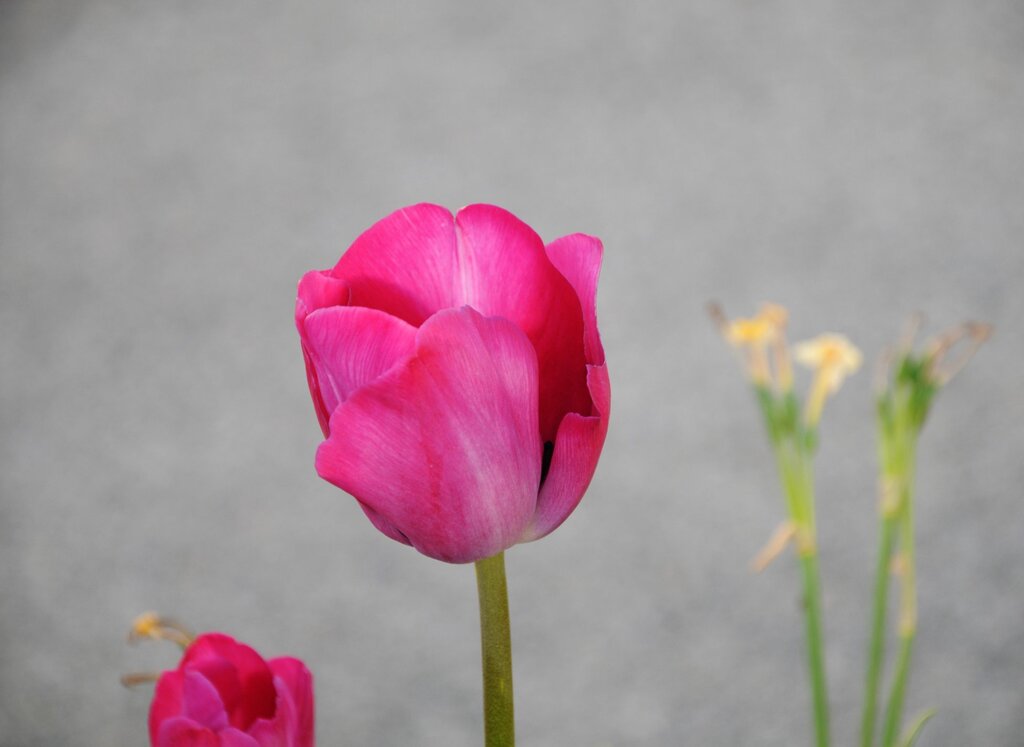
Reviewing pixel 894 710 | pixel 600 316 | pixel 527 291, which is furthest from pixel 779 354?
pixel 600 316

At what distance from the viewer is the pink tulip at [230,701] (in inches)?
4.5

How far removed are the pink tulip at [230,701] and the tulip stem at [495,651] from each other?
0.03m

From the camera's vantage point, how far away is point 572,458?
105mm

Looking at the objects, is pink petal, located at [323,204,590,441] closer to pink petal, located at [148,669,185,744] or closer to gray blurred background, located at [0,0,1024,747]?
pink petal, located at [148,669,185,744]

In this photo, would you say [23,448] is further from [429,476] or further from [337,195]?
[429,476]

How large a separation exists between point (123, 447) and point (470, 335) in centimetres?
150

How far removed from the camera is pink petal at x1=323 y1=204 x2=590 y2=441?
111 millimetres

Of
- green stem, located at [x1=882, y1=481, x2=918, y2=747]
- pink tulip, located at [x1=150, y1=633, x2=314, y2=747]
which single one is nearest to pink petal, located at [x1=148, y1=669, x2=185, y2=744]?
pink tulip, located at [x1=150, y1=633, x2=314, y2=747]

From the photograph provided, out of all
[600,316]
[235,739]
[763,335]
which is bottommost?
[235,739]

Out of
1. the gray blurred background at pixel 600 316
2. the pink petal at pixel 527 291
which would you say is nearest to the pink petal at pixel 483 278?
the pink petal at pixel 527 291

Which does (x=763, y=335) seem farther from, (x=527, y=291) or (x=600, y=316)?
(x=600, y=316)

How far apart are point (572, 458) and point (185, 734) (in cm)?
5

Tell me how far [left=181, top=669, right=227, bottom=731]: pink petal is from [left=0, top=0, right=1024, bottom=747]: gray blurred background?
125cm

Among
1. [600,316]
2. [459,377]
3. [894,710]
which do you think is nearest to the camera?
[459,377]
